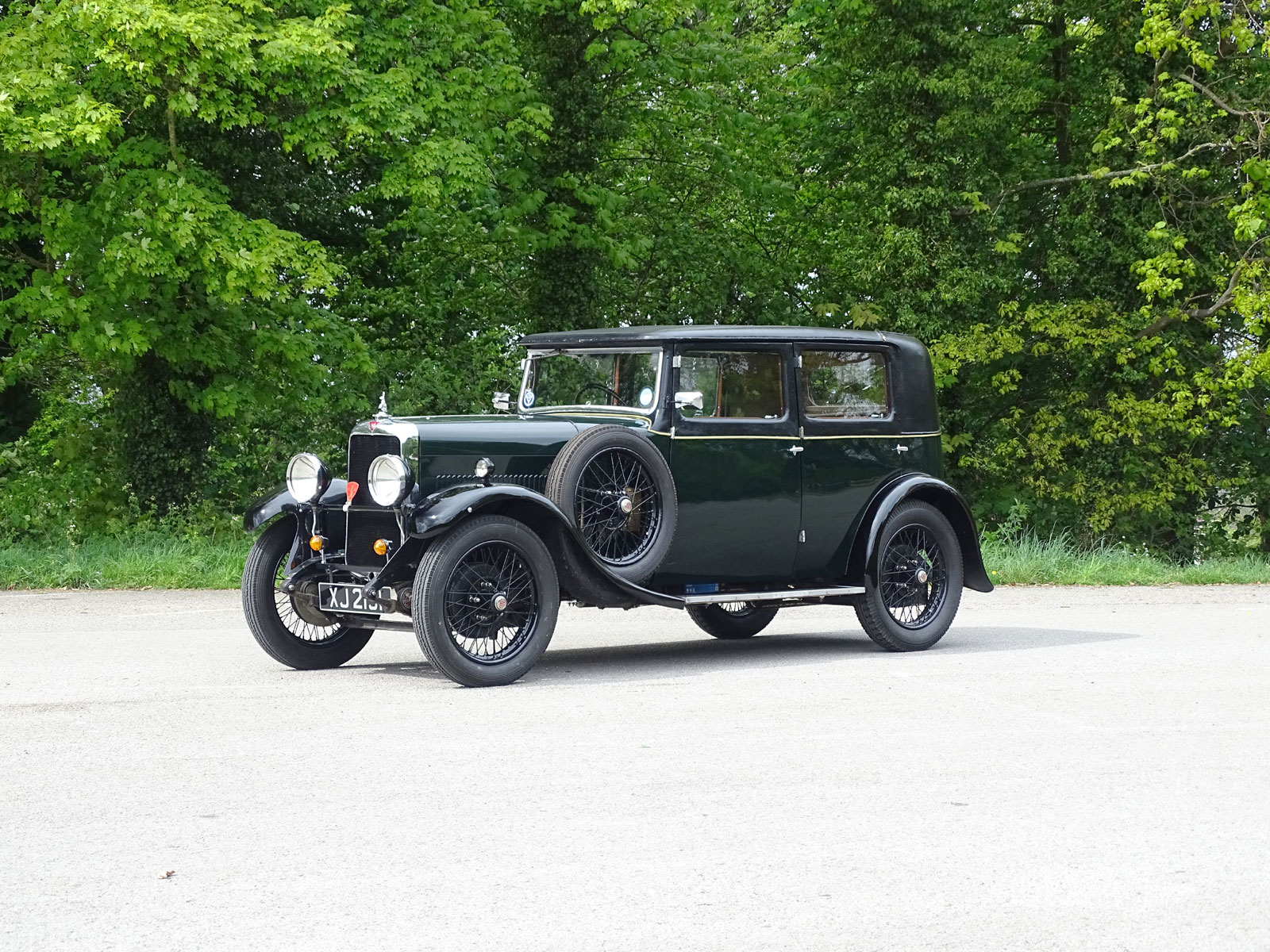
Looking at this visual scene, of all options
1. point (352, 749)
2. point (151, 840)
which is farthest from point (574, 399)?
point (151, 840)

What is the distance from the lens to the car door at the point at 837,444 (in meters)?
10.5

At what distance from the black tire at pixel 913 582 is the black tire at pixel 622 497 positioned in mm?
1715

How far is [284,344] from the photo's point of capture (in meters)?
19.1

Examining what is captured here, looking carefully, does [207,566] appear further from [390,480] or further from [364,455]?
[390,480]

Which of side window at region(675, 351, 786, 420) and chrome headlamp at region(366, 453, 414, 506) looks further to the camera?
side window at region(675, 351, 786, 420)

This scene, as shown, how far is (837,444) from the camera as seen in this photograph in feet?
35.0

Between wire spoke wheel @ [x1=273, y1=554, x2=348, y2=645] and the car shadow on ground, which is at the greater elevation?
wire spoke wheel @ [x1=273, y1=554, x2=348, y2=645]

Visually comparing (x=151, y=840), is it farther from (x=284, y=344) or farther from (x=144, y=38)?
(x=284, y=344)

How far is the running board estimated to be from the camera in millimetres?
9969

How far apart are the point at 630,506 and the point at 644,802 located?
3.61m

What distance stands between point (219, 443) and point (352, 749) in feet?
47.2

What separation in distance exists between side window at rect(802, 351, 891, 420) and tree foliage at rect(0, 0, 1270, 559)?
328 inches

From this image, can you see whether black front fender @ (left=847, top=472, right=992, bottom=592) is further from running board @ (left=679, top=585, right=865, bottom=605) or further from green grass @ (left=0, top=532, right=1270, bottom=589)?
green grass @ (left=0, top=532, right=1270, bottom=589)

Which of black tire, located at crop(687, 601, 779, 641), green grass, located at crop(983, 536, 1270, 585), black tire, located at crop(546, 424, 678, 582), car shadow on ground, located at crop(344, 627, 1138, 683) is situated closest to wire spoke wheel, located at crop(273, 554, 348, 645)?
car shadow on ground, located at crop(344, 627, 1138, 683)
